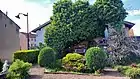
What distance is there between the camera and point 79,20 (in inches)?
965

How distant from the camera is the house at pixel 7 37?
31078mm

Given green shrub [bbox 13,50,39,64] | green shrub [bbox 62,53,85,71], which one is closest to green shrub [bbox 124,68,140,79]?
green shrub [bbox 62,53,85,71]

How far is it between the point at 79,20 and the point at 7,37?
37.4ft

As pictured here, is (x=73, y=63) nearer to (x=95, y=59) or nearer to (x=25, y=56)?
(x=95, y=59)

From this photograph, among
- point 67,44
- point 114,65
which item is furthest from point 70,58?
point 67,44

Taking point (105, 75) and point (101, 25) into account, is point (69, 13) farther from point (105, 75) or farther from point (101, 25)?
point (105, 75)

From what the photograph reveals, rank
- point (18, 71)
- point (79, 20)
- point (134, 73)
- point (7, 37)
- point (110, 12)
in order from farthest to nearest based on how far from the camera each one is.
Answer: point (7, 37) → point (110, 12) → point (79, 20) → point (134, 73) → point (18, 71)

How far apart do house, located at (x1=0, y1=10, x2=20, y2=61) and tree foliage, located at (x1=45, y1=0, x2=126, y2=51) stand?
26.7 feet

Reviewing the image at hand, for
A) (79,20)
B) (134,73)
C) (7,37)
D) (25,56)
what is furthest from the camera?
(7,37)

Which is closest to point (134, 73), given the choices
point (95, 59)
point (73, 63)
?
point (95, 59)

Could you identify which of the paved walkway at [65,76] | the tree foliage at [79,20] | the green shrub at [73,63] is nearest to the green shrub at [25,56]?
the paved walkway at [65,76]

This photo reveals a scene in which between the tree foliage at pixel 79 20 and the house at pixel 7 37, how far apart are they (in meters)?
8.15

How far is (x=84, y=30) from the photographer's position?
968 inches

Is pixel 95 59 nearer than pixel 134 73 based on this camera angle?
No
